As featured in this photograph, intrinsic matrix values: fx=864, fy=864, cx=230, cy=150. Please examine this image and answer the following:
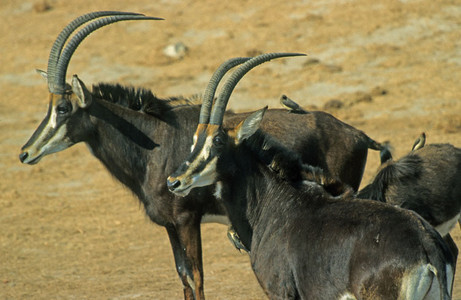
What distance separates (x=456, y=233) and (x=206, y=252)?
3.87 meters

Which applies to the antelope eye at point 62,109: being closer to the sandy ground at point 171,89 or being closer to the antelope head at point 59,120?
the antelope head at point 59,120

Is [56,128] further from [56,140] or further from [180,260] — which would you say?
[180,260]

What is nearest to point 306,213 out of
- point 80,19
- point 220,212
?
point 220,212

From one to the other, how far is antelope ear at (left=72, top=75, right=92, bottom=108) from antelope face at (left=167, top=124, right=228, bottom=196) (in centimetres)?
226

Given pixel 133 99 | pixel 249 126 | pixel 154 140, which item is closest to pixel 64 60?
pixel 133 99

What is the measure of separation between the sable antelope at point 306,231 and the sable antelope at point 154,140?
1.51m

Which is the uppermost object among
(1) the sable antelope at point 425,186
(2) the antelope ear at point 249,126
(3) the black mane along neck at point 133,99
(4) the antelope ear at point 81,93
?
(2) the antelope ear at point 249,126

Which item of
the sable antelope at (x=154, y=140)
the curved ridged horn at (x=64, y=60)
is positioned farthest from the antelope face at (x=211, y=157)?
the curved ridged horn at (x=64, y=60)

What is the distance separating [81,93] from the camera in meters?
10.1

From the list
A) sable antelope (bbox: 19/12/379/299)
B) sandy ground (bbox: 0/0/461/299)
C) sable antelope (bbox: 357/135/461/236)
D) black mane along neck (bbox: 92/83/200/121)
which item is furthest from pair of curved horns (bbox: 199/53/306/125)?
sandy ground (bbox: 0/0/461/299)

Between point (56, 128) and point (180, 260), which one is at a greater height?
point (56, 128)

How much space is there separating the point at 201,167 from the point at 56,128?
2639 mm

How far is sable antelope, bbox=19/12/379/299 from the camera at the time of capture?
9938 mm

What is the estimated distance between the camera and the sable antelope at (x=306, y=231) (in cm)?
658
